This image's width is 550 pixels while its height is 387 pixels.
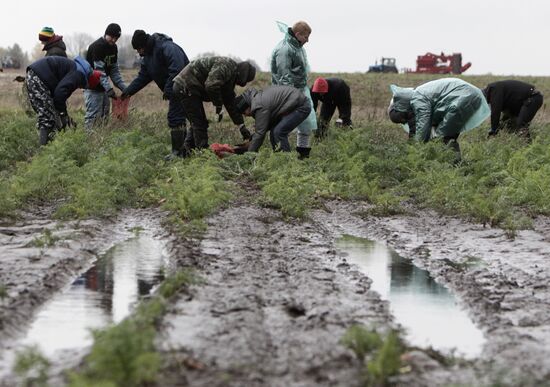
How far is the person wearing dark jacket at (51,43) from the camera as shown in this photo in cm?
1405

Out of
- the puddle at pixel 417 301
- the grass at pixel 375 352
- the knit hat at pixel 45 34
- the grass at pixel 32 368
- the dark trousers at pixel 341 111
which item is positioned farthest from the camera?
the dark trousers at pixel 341 111

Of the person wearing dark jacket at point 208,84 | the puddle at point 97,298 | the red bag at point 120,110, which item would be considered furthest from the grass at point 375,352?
the red bag at point 120,110

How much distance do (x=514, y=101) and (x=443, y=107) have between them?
4.16 meters

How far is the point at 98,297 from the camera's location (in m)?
5.63

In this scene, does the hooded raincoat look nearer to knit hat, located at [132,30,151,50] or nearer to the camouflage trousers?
knit hat, located at [132,30,151,50]

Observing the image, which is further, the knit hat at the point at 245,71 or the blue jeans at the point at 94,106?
the blue jeans at the point at 94,106

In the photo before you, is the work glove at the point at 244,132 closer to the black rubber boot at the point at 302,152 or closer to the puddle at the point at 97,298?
the black rubber boot at the point at 302,152

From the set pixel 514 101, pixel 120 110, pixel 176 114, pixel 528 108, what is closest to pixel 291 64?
pixel 176 114

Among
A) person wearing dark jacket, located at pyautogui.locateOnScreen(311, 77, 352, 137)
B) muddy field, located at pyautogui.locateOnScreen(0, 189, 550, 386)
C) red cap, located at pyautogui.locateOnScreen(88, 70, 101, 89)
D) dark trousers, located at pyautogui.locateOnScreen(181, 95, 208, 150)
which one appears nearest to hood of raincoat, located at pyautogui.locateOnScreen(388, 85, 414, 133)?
dark trousers, located at pyautogui.locateOnScreen(181, 95, 208, 150)

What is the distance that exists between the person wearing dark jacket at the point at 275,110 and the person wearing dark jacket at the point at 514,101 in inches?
181

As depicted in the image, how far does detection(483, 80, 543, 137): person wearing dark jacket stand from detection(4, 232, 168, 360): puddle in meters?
9.49

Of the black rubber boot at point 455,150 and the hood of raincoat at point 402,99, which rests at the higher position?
the hood of raincoat at point 402,99

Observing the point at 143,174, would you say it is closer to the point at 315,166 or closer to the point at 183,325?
the point at 315,166

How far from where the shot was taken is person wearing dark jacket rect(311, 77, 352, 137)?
50.1 feet
